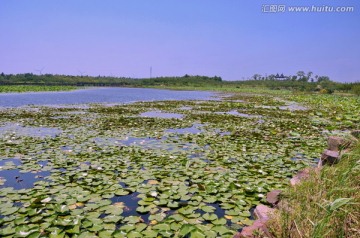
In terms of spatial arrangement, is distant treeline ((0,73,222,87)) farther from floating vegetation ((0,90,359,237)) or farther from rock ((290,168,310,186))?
rock ((290,168,310,186))

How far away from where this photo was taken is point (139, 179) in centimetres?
424

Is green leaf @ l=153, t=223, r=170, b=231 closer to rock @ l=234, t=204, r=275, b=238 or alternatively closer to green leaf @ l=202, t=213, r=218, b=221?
green leaf @ l=202, t=213, r=218, b=221

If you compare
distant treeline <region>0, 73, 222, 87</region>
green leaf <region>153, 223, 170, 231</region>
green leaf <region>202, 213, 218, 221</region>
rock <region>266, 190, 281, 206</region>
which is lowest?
green leaf <region>202, 213, 218, 221</region>

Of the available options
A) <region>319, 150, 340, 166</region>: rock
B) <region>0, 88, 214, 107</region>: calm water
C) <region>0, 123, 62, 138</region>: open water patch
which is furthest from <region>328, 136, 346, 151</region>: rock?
<region>0, 88, 214, 107</region>: calm water

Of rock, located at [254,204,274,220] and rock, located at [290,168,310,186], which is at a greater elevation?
rock, located at [290,168,310,186]

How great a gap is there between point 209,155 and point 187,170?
119 centimetres

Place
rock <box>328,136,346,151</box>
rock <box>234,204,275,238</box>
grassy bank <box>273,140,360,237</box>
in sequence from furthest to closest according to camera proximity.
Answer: rock <box>328,136,346,151</box>
rock <box>234,204,275,238</box>
grassy bank <box>273,140,360,237</box>

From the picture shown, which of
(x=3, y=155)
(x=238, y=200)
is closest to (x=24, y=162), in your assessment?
(x=3, y=155)

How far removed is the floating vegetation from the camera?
2826 millimetres

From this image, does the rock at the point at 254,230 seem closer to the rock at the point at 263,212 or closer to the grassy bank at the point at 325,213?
the grassy bank at the point at 325,213

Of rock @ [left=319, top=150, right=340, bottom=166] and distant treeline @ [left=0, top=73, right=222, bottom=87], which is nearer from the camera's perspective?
rock @ [left=319, top=150, right=340, bottom=166]

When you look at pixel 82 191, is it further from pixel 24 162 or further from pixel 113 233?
pixel 24 162

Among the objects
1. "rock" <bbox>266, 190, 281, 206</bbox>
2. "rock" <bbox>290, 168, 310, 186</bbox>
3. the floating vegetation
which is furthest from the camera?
"rock" <bbox>290, 168, 310, 186</bbox>

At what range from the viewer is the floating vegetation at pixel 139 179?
2.83 m
